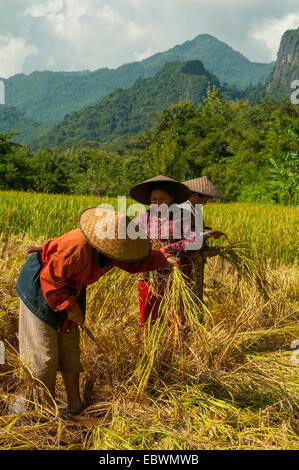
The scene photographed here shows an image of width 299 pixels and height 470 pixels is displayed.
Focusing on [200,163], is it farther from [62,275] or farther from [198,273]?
[62,275]

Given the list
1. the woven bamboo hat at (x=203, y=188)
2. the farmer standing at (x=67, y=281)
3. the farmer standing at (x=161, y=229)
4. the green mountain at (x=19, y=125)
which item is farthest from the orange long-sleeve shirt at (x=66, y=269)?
the green mountain at (x=19, y=125)

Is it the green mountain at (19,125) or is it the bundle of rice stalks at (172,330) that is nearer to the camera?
the bundle of rice stalks at (172,330)

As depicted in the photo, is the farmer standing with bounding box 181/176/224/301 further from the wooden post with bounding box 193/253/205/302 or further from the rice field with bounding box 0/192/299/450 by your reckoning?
the rice field with bounding box 0/192/299/450

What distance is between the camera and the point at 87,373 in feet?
6.35

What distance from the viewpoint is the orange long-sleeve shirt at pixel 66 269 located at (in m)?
1.53

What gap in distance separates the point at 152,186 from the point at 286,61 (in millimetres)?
160882

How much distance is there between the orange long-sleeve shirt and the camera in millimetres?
1527

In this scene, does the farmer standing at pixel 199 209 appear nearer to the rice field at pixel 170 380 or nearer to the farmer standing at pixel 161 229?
the farmer standing at pixel 161 229

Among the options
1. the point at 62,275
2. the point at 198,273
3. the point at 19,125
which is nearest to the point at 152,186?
the point at 198,273

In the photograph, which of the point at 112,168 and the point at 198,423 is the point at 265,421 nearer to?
the point at 198,423

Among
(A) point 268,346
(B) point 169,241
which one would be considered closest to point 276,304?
(A) point 268,346

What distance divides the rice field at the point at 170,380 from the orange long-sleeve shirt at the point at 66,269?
1.39ft

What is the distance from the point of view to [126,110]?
93312 millimetres
